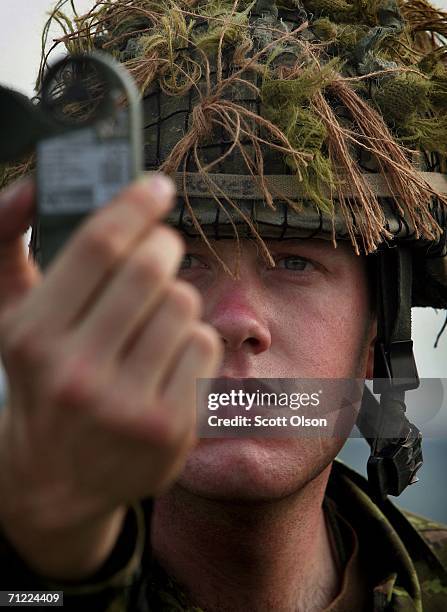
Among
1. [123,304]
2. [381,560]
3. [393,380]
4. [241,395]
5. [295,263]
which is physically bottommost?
[381,560]

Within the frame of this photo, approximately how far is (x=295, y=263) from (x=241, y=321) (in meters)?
0.30

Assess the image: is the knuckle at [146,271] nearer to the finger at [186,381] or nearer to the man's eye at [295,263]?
the finger at [186,381]

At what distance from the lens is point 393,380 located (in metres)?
2.46

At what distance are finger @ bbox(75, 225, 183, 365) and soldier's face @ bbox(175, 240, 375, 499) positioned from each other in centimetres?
108

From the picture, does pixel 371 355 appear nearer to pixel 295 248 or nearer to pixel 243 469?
pixel 295 248

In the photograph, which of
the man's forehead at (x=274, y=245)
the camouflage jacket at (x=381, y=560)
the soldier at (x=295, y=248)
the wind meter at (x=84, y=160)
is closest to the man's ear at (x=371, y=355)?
the soldier at (x=295, y=248)

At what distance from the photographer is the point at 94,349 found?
35.2 inches

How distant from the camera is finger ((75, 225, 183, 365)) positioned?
90cm

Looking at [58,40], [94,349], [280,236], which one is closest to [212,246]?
[280,236]

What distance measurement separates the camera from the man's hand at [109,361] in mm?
896

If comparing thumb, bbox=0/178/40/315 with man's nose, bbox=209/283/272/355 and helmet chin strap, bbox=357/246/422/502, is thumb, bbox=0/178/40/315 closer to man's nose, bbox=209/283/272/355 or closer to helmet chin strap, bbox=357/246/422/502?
man's nose, bbox=209/283/272/355

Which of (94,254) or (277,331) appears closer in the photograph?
(94,254)

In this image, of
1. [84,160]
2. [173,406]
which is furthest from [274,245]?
[173,406]

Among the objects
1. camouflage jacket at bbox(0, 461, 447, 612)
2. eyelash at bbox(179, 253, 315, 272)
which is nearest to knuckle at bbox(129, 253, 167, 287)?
camouflage jacket at bbox(0, 461, 447, 612)
